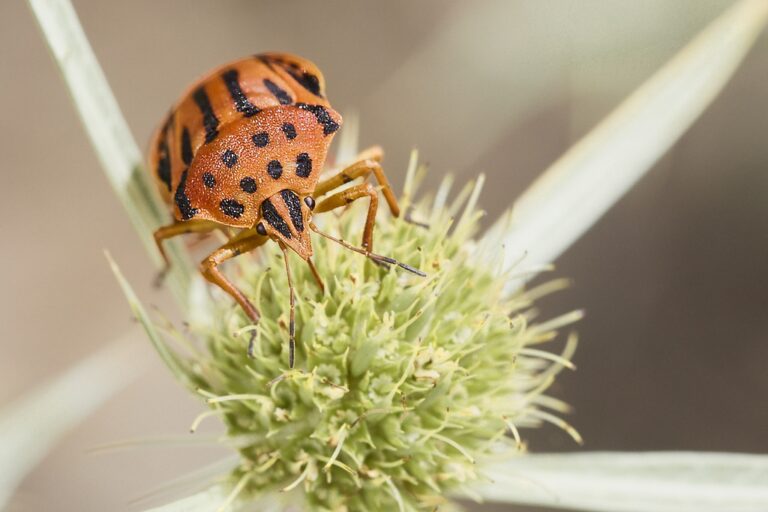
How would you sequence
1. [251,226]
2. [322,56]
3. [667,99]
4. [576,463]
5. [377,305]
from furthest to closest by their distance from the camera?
[322,56], [667,99], [576,463], [377,305], [251,226]

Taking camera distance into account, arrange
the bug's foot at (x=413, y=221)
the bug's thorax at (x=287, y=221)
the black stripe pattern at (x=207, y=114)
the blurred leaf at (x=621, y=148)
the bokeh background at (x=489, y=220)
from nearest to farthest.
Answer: the bug's thorax at (x=287, y=221) → the black stripe pattern at (x=207, y=114) → the bug's foot at (x=413, y=221) → the blurred leaf at (x=621, y=148) → the bokeh background at (x=489, y=220)

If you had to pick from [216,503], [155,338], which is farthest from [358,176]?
[216,503]

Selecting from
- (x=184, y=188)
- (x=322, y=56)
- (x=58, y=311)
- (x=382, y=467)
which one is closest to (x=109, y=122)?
(x=184, y=188)

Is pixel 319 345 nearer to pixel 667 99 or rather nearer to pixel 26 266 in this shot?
pixel 667 99

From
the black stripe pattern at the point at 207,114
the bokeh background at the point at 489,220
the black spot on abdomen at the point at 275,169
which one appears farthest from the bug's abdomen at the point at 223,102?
the bokeh background at the point at 489,220

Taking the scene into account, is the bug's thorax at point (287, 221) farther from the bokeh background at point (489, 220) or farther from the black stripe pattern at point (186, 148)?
the bokeh background at point (489, 220)

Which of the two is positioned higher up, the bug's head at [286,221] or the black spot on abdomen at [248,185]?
the black spot on abdomen at [248,185]
